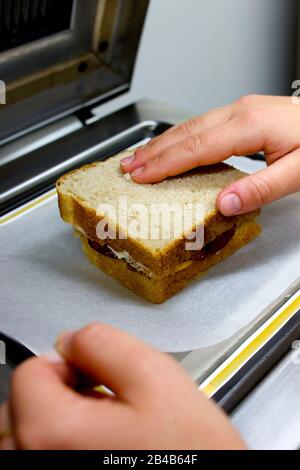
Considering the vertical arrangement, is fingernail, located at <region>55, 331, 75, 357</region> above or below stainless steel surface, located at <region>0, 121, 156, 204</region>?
above

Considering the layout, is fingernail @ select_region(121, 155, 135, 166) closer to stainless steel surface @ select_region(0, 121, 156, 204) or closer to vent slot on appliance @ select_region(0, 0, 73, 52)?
stainless steel surface @ select_region(0, 121, 156, 204)

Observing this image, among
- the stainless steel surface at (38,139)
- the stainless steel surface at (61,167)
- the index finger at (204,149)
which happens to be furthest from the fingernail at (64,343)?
the stainless steel surface at (38,139)

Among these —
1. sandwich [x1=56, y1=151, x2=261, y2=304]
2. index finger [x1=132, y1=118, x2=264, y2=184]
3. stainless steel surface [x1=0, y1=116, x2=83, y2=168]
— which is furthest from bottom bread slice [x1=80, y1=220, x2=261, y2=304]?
stainless steel surface [x1=0, y1=116, x2=83, y2=168]

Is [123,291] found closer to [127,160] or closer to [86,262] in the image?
[86,262]

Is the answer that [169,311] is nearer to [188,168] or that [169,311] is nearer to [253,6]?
[188,168]

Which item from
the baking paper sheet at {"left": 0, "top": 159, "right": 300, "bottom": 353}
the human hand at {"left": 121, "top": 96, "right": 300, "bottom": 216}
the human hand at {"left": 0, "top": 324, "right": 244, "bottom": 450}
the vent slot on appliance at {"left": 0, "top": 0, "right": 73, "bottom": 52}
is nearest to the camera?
the human hand at {"left": 0, "top": 324, "right": 244, "bottom": 450}

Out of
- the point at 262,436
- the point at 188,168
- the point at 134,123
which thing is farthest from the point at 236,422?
the point at 134,123

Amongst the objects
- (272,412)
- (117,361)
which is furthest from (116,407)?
(272,412)
